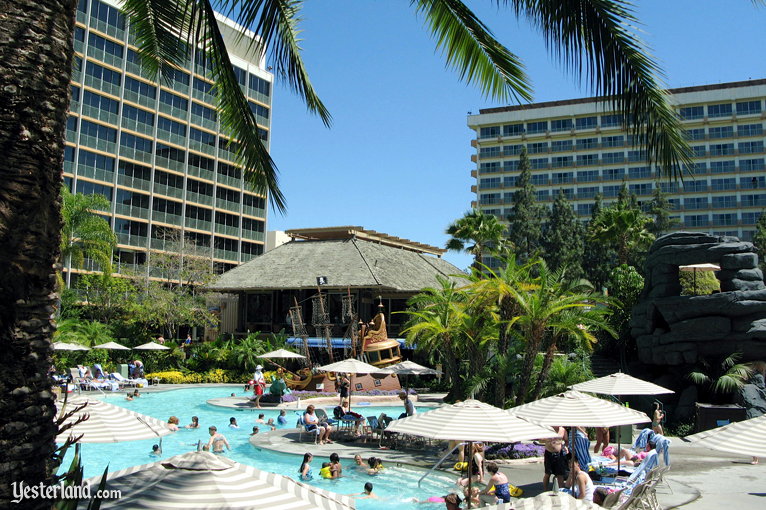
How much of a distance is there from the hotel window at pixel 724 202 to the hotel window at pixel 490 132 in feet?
91.5

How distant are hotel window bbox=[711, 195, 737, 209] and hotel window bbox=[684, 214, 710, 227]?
1661 mm

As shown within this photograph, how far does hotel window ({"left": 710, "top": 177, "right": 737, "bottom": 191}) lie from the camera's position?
79250 mm

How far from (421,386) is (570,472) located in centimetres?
2303

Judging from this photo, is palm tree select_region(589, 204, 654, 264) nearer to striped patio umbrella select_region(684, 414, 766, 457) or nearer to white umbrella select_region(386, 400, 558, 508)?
white umbrella select_region(386, 400, 558, 508)

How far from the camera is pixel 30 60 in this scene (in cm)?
385

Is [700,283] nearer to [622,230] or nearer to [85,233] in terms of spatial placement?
[622,230]

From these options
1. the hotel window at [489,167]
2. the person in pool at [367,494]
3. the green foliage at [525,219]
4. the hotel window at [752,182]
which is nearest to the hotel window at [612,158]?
the hotel window at [489,167]

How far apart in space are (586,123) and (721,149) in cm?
1596

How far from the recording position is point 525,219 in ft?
204

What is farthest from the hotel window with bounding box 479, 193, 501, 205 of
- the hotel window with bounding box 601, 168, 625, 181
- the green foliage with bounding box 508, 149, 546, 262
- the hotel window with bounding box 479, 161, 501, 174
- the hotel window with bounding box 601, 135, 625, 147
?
the green foliage with bounding box 508, 149, 546, 262

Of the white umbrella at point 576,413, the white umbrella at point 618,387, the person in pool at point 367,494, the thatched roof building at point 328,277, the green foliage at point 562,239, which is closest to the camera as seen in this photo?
the white umbrella at point 576,413

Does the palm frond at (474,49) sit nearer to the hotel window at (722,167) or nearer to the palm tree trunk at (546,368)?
the palm tree trunk at (546,368)

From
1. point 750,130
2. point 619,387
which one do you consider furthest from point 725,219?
point 619,387

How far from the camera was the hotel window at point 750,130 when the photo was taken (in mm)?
77938
